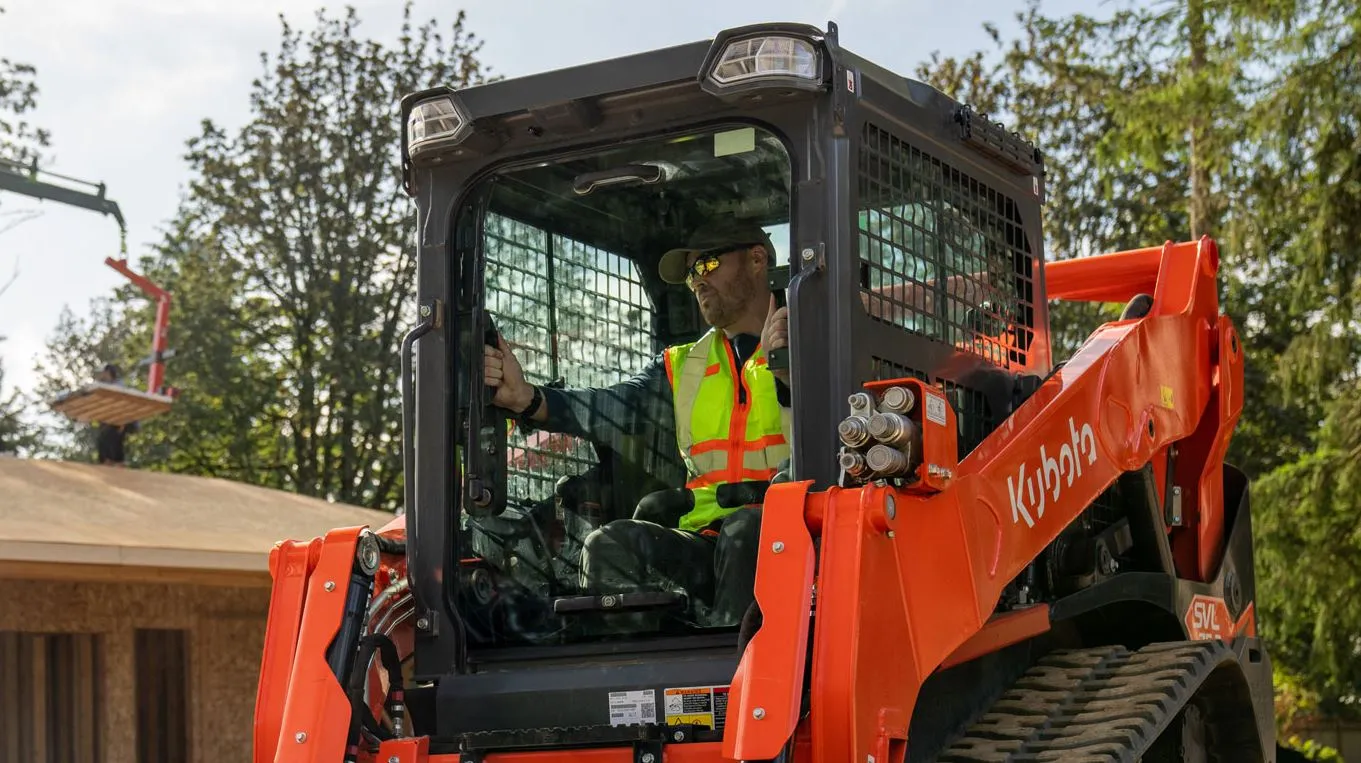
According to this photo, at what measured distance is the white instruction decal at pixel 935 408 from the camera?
4129mm

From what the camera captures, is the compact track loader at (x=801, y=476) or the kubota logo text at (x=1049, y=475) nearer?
the compact track loader at (x=801, y=476)

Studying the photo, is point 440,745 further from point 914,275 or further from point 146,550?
point 146,550

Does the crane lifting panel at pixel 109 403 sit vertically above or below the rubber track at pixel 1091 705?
above

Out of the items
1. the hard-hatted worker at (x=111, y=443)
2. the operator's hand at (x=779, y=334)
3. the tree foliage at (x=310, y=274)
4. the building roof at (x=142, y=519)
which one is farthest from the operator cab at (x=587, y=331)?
the tree foliage at (x=310, y=274)

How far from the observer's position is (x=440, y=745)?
15.8 ft

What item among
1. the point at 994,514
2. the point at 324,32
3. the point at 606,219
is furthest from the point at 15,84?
the point at 994,514

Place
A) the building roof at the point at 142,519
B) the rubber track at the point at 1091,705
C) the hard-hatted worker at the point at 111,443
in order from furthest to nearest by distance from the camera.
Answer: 1. the hard-hatted worker at the point at 111,443
2. the building roof at the point at 142,519
3. the rubber track at the point at 1091,705

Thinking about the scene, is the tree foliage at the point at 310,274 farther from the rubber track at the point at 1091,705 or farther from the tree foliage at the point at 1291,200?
the rubber track at the point at 1091,705

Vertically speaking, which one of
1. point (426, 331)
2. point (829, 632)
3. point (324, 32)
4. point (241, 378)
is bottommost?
point (829, 632)

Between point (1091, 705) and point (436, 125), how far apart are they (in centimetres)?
247

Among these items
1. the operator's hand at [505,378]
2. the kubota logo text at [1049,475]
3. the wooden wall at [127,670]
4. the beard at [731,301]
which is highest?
the beard at [731,301]

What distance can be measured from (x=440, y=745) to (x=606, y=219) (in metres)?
1.81

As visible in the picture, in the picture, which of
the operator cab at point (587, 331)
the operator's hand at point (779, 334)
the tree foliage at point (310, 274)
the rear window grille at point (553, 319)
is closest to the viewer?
the operator's hand at point (779, 334)

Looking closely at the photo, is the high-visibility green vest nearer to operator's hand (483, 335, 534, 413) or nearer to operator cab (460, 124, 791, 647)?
operator cab (460, 124, 791, 647)
